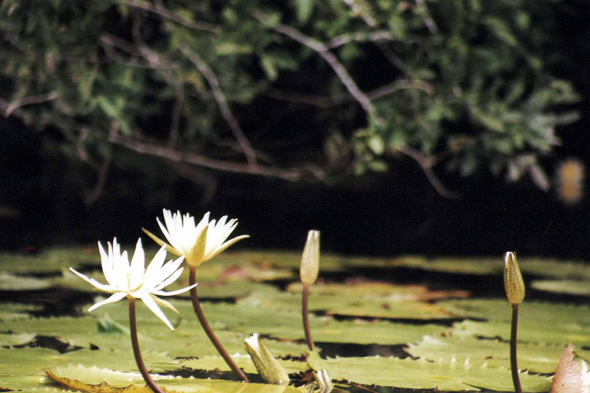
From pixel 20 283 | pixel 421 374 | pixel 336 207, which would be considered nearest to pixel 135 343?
pixel 421 374

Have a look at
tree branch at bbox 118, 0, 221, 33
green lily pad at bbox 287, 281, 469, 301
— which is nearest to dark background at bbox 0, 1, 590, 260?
green lily pad at bbox 287, 281, 469, 301

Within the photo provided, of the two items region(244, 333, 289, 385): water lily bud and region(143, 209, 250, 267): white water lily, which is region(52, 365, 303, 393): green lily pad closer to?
region(244, 333, 289, 385): water lily bud

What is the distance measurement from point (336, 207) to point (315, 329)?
2.38m

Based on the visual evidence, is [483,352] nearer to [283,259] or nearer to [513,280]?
[513,280]

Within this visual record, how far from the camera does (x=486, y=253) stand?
218 centimetres

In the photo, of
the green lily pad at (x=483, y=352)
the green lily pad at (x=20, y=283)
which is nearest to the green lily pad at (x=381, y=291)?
the green lily pad at (x=483, y=352)

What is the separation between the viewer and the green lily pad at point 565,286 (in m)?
1.57

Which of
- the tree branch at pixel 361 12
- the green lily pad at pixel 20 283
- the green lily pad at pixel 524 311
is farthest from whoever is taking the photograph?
the tree branch at pixel 361 12

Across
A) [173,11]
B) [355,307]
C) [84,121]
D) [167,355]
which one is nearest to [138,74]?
[173,11]

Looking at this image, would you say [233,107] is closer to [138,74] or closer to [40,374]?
[138,74]

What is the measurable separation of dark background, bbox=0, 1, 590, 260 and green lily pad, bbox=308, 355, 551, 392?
4.28 ft

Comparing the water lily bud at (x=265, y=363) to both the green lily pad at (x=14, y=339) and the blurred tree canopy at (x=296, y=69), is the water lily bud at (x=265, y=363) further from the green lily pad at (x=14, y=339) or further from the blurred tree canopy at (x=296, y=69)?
the blurred tree canopy at (x=296, y=69)

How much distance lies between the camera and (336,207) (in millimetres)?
3475

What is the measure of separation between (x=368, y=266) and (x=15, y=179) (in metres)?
2.90
